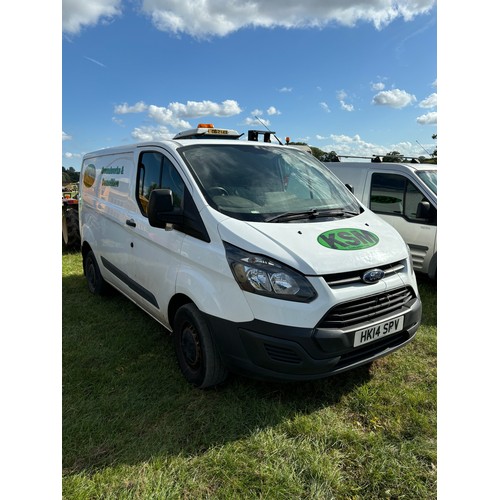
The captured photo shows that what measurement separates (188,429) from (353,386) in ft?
4.23

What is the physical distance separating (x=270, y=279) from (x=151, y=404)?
132 cm

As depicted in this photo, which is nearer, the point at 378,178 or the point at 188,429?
the point at 188,429

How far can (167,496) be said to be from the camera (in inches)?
76.9

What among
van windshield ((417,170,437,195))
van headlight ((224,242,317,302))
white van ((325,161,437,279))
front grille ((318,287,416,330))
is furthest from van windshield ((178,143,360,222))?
van windshield ((417,170,437,195))

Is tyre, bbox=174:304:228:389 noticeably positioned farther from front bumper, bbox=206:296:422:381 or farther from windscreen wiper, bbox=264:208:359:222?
windscreen wiper, bbox=264:208:359:222

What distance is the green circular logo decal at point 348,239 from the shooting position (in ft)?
8.31

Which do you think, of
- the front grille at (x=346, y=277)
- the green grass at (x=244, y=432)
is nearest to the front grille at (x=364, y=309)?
the front grille at (x=346, y=277)

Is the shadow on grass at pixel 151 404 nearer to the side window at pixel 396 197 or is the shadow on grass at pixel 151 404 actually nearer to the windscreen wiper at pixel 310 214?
the windscreen wiper at pixel 310 214

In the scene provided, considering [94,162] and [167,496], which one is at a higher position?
[94,162]

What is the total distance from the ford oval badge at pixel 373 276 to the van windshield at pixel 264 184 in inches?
24.8

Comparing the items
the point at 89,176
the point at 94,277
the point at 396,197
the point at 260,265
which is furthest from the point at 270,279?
the point at 396,197

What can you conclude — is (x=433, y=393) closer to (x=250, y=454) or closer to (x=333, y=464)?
(x=333, y=464)
